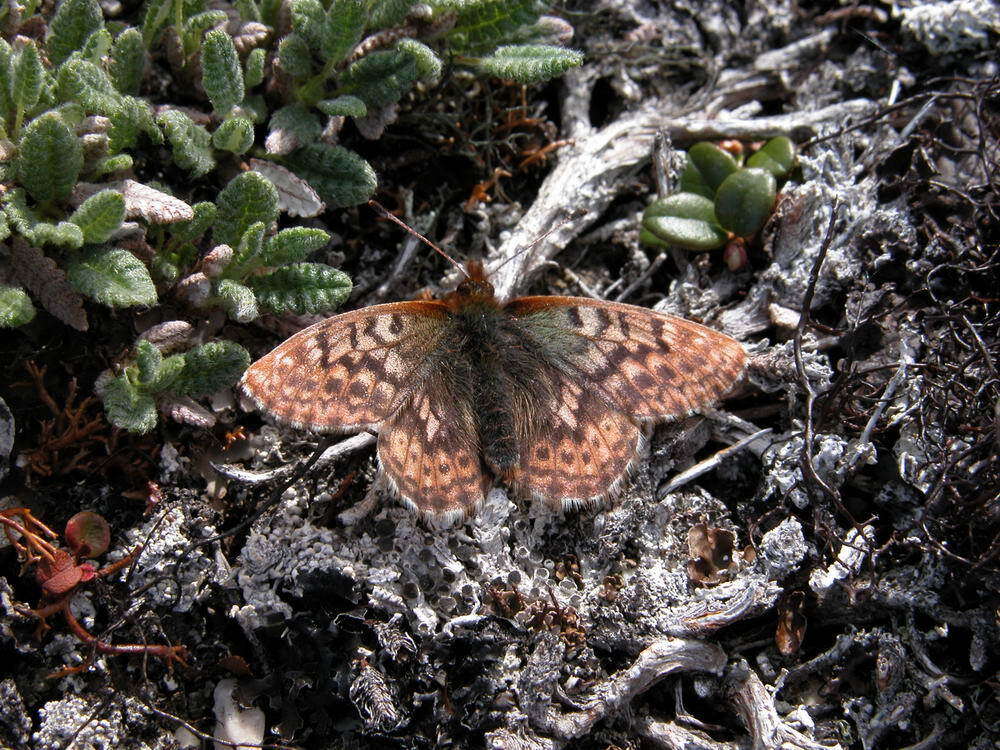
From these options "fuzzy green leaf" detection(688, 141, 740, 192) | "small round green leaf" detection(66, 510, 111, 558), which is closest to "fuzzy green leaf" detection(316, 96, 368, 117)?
"fuzzy green leaf" detection(688, 141, 740, 192)

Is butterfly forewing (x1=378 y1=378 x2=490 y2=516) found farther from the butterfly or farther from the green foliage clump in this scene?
the green foliage clump

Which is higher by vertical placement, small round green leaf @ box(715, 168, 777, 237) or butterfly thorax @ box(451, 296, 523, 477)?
small round green leaf @ box(715, 168, 777, 237)

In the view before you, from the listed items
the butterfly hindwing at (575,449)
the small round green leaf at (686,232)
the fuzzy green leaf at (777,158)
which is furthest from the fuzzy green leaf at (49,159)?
the fuzzy green leaf at (777,158)

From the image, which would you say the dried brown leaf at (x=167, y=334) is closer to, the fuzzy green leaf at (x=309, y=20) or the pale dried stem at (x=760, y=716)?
the fuzzy green leaf at (x=309, y=20)

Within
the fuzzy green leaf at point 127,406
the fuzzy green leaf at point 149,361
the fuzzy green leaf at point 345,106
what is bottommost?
the fuzzy green leaf at point 127,406

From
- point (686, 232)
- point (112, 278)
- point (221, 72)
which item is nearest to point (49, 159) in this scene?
point (112, 278)

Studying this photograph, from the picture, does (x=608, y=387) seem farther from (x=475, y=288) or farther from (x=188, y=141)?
(x=188, y=141)
